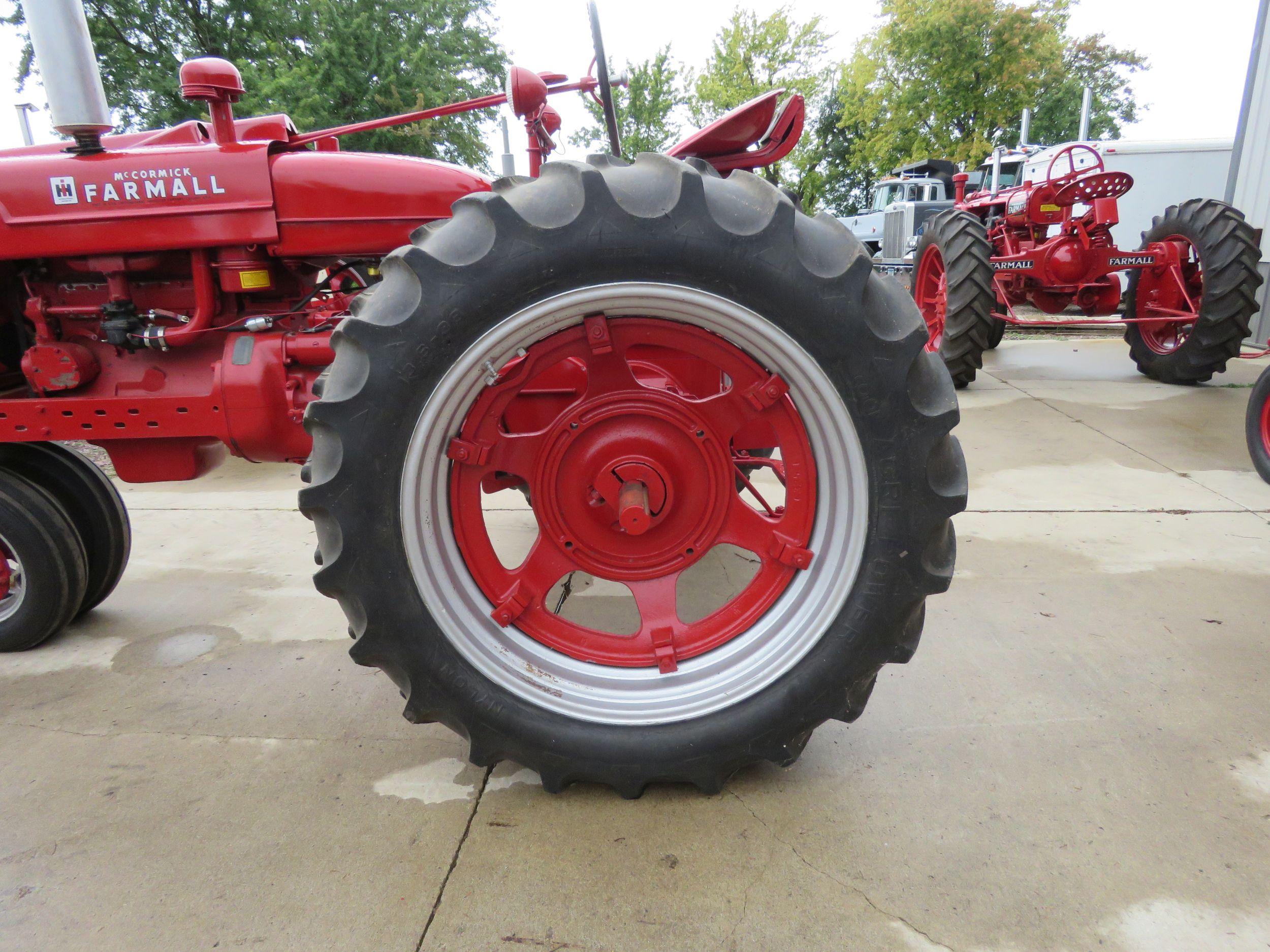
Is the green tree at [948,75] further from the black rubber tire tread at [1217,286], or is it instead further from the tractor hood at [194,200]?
the tractor hood at [194,200]

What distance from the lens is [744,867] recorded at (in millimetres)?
1500

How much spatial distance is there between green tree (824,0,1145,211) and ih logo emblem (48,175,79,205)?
2162 centimetres

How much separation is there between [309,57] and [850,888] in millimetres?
17473

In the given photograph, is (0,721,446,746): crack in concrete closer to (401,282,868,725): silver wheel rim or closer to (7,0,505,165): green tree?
(401,282,868,725): silver wheel rim

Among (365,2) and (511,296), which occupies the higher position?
(365,2)

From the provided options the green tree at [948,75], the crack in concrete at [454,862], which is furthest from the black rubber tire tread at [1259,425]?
the green tree at [948,75]

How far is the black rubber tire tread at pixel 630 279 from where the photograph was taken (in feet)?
4.68

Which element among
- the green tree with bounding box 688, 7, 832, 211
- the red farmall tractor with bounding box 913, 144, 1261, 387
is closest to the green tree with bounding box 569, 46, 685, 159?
the green tree with bounding box 688, 7, 832, 211

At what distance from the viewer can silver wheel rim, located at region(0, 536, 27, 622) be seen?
238 cm

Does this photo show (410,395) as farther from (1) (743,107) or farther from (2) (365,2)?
(2) (365,2)

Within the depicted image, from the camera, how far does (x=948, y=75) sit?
64.6 feet

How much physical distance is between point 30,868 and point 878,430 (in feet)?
6.13

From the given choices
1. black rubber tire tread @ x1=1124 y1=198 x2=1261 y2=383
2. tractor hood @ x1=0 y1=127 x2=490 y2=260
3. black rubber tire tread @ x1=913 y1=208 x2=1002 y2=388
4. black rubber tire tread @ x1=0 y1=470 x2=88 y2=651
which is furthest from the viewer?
black rubber tire tread @ x1=913 y1=208 x2=1002 y2=388

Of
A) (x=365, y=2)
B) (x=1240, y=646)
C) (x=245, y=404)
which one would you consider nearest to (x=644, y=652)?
(x=245, y=404)
